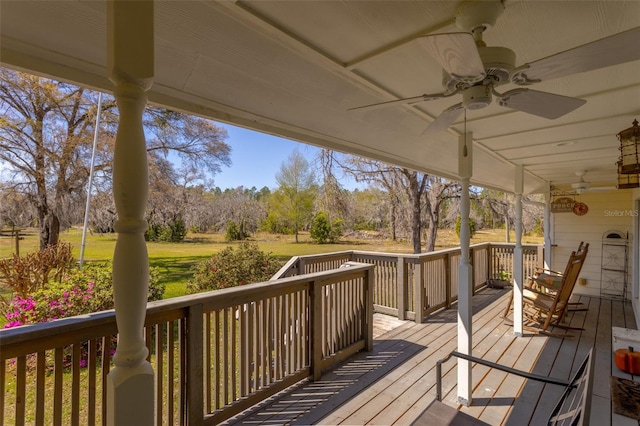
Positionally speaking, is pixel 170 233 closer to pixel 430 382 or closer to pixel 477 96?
pixel 430 382

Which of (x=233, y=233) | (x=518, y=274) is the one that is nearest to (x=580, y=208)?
(x=518, y=274)

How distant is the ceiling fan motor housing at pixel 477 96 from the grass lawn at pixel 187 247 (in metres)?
4.45

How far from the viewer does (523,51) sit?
147 cm

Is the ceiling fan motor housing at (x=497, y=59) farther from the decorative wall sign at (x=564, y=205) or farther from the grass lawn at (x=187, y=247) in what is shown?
the decorative wall sign at (x=564, y=205)

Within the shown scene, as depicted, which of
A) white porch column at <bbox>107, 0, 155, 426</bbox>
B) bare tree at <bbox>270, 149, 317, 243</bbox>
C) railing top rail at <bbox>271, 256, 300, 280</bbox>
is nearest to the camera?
white porch column at <bbox>107, 0, 155, 426</bbox>

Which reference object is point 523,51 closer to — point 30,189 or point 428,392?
point 428,392

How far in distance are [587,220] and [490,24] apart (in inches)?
309

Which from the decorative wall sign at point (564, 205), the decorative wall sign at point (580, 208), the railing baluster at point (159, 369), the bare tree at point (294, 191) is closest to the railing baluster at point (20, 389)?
the railing baluster at point (159, 369)

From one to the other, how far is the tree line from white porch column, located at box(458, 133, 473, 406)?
4.69 meters

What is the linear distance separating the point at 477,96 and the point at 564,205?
6496mm

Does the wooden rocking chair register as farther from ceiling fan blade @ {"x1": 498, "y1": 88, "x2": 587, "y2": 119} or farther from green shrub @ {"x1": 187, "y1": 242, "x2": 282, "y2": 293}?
green shrub @ {"x1": 187, "y1": 242, "x2": 282, "y2": 293}

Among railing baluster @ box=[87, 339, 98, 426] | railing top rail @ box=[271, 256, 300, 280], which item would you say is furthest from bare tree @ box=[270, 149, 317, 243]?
railing baluster @ box=[87, 339, 98, 426]

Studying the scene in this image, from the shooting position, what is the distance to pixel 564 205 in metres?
6.34

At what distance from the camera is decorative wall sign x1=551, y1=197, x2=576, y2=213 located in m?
6.27
